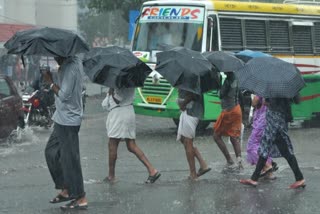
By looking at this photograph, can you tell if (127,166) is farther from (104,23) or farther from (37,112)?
(104,23)

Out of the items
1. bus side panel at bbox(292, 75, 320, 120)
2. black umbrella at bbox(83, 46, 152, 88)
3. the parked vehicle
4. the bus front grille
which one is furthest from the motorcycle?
black umbrella at bbox(83, 46, 152, 88)

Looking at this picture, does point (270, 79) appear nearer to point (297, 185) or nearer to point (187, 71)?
point (187, 71)

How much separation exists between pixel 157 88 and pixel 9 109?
3.39 metres

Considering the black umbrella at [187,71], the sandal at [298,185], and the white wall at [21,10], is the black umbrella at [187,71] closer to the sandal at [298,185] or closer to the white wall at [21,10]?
the sandal at [298,185]

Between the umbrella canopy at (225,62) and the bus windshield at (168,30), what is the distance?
499 cm

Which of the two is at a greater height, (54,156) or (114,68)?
(114,68)

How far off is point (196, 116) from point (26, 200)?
270 centimetres

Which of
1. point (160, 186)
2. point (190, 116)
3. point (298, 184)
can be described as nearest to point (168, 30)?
point (190, 116)

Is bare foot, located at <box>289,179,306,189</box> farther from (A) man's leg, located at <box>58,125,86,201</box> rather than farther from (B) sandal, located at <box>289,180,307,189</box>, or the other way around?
(A) man's leg, located at <box>58,125,86,201</box>

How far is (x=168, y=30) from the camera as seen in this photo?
1630cm

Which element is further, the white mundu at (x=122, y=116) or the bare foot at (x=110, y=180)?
the bare foot at (x=110, y=180)

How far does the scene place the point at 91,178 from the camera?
10.0m

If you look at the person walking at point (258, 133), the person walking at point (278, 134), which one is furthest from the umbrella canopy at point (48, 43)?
the person walking at point (258, 133)

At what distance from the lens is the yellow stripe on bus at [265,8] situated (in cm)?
1670
